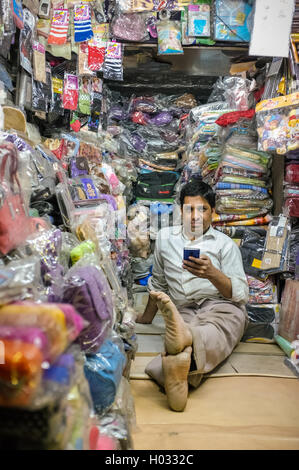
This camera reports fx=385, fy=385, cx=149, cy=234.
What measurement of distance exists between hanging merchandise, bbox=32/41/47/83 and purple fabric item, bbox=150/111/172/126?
2.51 metres

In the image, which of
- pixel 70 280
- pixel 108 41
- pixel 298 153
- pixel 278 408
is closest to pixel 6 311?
pixel 70 280

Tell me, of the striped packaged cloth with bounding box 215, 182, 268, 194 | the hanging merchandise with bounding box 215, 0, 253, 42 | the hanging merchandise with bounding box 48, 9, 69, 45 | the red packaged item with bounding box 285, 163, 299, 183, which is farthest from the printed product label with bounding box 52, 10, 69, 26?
the red packaged item with bounding box 285, 163, 299, 183

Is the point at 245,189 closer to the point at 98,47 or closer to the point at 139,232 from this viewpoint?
the point at 139,232

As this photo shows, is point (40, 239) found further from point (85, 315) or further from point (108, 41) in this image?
point (108, 41)

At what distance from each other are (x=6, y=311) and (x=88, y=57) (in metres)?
2.88

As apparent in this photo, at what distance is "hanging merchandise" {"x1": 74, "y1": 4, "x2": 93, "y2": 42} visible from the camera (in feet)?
9.43

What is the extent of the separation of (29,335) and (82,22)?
9.68 feet

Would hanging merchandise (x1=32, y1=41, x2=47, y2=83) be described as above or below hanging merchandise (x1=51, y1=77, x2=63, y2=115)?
above

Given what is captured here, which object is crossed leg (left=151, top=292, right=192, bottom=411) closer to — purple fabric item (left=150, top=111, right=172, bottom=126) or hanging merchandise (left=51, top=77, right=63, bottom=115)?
hanging merchandise (left=51, top=77, right=63, bottom=115)

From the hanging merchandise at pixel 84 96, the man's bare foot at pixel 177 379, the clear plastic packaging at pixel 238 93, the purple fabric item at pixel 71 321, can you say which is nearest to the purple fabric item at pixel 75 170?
the hanging merchandise at pixel 84 96

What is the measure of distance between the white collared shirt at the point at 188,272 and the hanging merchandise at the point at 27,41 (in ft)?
4.08

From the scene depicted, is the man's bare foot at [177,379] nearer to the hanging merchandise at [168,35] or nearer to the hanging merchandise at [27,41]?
the hanging merchandise at [27,41]

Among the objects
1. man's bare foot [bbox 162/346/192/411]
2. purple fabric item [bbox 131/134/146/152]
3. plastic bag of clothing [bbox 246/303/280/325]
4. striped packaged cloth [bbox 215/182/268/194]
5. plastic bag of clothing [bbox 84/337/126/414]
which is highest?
purple fabric item [bbox 131/134/146/152]

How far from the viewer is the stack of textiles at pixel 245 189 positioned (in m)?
2.86
